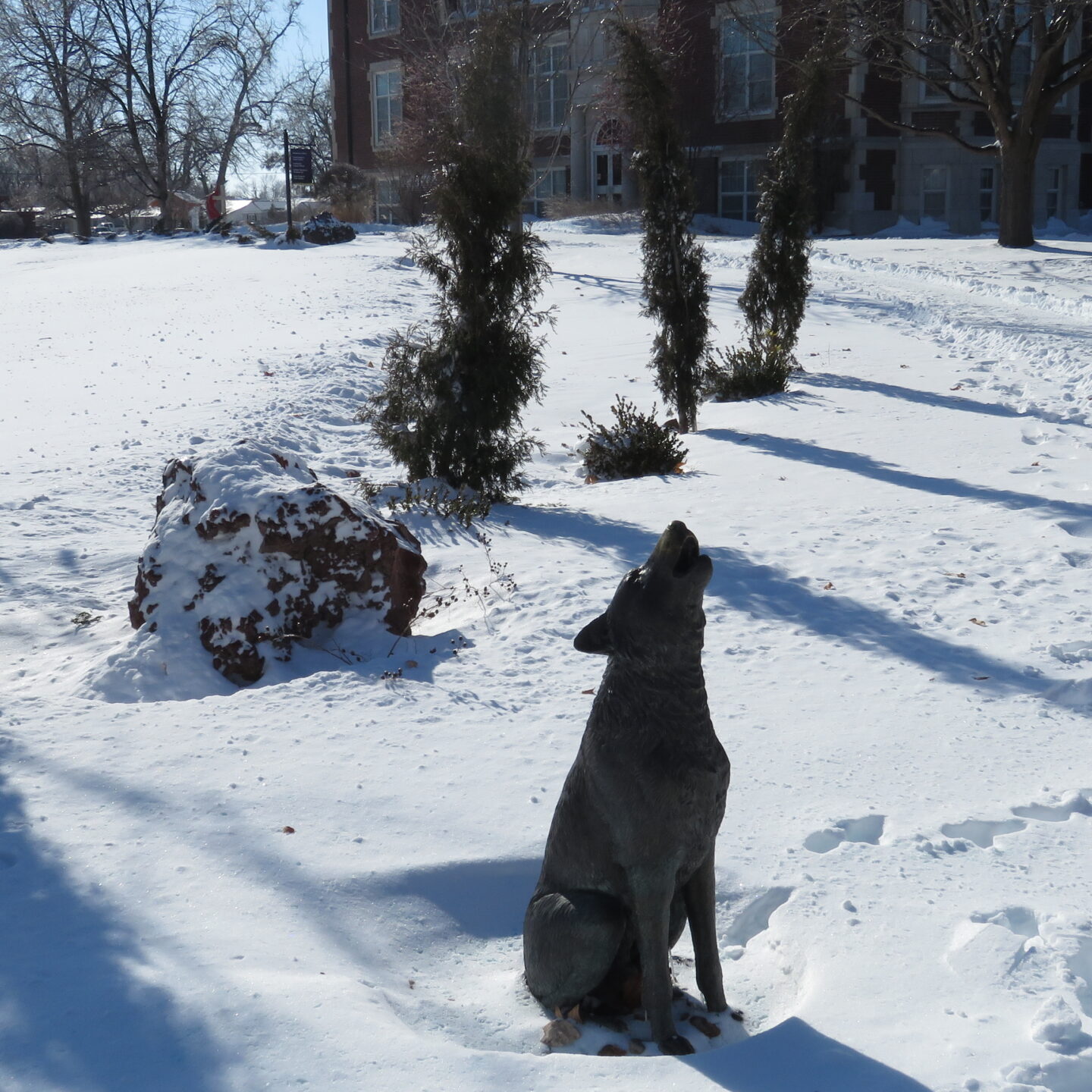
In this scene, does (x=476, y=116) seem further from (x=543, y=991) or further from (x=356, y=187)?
(x=356, y=187)

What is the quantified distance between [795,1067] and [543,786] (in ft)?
5.88

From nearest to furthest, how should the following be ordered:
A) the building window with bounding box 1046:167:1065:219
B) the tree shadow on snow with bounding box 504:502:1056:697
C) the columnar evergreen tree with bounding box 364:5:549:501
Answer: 1. the tree shadow on snow with bounding box 504:502:1056:697
2. the columnar evergreen tree with bounding box 364:5:549:501
3. the building window with bounding box 1046:167:1065:219

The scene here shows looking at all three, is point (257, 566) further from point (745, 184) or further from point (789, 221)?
point (745, 184)

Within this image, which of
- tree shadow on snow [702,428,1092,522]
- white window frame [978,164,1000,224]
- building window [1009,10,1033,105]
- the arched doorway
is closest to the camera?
tree shadow on snow [702,428,1092,522]

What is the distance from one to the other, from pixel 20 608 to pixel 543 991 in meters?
4.87

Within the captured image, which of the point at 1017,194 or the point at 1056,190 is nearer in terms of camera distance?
the point at 1017,194

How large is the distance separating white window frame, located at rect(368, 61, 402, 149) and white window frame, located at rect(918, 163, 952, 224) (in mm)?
19148

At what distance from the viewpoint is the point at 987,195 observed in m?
33.7

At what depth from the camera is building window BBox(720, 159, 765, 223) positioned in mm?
34875

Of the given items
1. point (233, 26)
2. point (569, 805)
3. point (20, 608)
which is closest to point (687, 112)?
point (233, 26)

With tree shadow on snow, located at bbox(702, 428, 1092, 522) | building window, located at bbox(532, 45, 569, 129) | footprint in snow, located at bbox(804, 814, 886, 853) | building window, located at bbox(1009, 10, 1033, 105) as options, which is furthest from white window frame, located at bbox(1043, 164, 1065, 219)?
footprint in snow, located at bbox(804, 814, 886, 853)

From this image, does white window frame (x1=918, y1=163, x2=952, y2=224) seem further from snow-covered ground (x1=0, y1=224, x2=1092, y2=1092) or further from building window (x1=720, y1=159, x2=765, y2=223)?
snow-covered ground (x1=0, y1=224, x2=1092, y2=1092)

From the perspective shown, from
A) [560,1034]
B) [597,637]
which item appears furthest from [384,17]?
[560,1034]

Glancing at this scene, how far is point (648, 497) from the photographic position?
8320 millimetres
